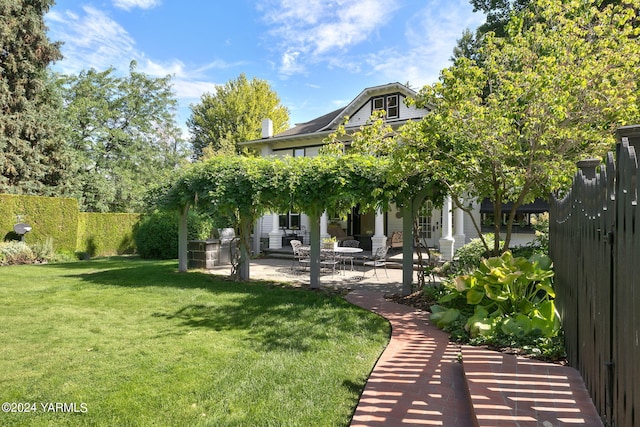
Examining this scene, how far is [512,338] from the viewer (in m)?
4.41

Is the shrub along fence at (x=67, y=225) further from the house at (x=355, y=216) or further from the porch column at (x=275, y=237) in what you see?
the porch column at (x=275, y=237)

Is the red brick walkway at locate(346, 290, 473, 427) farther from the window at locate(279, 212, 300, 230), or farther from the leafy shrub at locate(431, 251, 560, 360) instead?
the window at locate(279, 212, 300, 230)

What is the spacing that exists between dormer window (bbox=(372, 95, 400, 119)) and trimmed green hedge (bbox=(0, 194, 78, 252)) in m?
14.6

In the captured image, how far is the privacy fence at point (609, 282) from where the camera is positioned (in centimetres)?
186

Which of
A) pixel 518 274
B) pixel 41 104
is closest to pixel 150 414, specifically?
pixel 518 274

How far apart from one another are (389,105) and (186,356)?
14.5 meters

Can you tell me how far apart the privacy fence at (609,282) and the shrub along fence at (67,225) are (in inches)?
732

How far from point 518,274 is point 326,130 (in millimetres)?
13512

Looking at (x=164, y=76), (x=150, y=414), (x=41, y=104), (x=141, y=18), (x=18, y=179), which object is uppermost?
(x=164, y=76)

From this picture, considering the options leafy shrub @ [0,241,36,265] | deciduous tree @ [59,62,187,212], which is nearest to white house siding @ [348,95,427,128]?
leafy shrub @ [0,241,36,265]

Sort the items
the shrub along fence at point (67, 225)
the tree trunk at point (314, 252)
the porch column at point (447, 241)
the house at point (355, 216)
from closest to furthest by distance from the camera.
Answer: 1. the tree trunk at point (314, 252)
2. the porch column at point (447, 241)
3. the shrub along fence at point (67, 225)
4. the house at point (355, 216)

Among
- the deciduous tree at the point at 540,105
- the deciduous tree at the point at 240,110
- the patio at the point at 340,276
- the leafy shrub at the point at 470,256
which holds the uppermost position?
the deciduous tree at the point at 240,110

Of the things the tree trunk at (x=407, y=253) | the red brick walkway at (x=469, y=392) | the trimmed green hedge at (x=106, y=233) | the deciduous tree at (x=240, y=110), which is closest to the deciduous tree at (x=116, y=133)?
the deciduous tree at (x=240, y=110)

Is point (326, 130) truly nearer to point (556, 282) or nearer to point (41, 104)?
point (556, 282)
